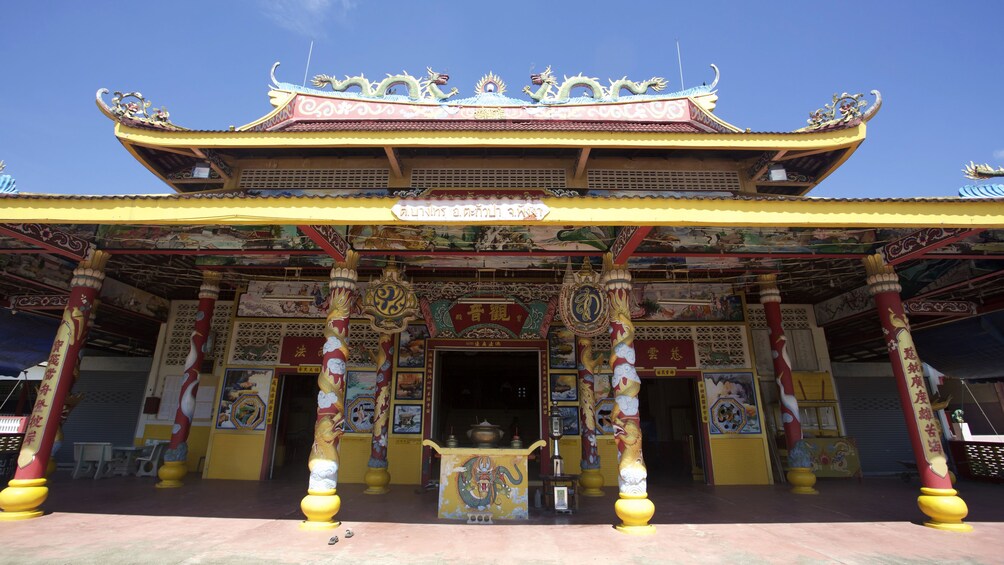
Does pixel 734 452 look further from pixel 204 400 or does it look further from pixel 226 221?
pixel 204 400

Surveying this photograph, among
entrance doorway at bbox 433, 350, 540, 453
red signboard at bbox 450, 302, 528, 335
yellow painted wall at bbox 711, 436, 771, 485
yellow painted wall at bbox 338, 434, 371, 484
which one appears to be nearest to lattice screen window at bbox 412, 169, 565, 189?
red signboard at bbox 450, 302, 528, 335

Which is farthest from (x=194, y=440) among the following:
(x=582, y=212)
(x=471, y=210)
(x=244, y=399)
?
(x=582, y=212)

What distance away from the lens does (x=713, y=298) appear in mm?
10602

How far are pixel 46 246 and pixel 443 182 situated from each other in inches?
235

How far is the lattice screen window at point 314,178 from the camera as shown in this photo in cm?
832

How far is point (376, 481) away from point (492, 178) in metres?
5.88

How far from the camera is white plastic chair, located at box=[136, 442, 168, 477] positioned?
10078 mm

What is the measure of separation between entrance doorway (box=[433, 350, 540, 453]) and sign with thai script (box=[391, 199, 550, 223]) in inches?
430

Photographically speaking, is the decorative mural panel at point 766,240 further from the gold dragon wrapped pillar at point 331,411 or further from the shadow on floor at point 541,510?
the gold dragon wrapped pillar at point 331,411

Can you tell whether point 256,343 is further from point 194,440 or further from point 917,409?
point 917,409

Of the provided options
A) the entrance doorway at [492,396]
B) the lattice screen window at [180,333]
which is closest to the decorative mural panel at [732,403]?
the entrance doorway at [492,396]

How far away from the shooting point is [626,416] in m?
6.28

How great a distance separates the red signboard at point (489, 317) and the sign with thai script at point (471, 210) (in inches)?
194


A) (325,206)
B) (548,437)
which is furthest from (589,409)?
(325,206)
